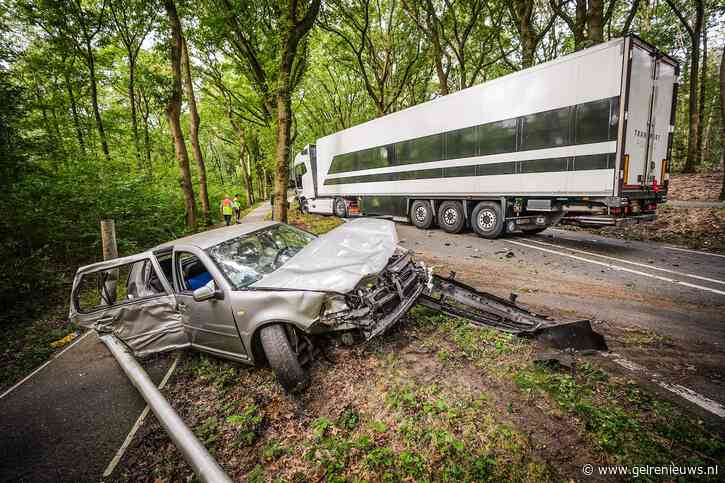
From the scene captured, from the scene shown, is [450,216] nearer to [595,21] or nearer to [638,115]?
[638,115]

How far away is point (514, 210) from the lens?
7.53 metres

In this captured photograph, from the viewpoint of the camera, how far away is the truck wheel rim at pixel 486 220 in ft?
26.1

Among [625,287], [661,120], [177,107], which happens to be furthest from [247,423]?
[177,107]

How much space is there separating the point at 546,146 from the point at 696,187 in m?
10.0

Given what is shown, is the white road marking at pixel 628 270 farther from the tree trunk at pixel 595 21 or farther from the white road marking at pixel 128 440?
the white road marking at pixel 128 440

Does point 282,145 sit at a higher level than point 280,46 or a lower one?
lower

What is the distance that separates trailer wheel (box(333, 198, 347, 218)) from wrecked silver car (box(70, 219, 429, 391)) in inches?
369

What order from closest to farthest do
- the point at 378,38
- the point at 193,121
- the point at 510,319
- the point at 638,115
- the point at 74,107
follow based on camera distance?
the point at 510,319 → the point at 638,115 → the point at 193,121 → the point at 74,107 → the point at 378,38

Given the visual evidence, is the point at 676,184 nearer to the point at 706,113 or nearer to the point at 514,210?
the point at 514,210

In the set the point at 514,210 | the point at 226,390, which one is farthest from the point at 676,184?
the point at 226,390

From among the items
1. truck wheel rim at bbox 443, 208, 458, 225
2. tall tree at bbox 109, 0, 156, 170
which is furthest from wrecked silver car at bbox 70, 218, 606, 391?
tall tree at bbox 109, 0, 156, 170

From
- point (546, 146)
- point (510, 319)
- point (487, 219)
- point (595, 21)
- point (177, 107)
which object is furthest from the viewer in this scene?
point (177, 107)

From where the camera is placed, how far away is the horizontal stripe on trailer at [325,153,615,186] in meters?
5.90

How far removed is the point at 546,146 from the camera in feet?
21.5
